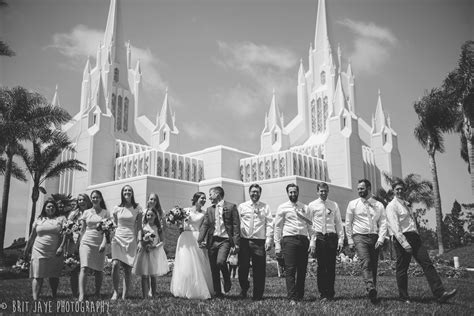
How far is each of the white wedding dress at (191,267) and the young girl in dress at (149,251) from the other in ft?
1.08

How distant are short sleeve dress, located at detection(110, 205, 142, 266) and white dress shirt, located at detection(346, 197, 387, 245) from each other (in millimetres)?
3192

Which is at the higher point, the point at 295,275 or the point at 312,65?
the point at 312,65

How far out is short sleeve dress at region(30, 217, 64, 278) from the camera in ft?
23.9

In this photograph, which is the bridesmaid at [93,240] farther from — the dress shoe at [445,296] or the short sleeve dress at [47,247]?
the dress shoe at [445,296]

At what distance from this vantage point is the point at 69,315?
17.2 feet

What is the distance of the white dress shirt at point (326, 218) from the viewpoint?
286 inches

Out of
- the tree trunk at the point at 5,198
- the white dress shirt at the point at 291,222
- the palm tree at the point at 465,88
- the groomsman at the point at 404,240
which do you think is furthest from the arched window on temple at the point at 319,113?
the white dress shirt at the point at 291,222

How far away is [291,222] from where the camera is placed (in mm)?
7137

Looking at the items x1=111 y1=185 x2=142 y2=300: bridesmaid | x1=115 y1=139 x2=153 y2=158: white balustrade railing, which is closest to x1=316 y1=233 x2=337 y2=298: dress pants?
x1=111 y1=185 x2=142 y2=300: bridesmaid

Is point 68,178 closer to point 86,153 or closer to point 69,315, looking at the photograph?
point 86,153

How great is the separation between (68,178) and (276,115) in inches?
820

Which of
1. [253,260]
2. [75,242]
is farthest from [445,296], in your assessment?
[75,242]

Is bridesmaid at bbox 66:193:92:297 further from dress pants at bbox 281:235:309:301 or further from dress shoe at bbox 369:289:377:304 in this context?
dress shoe at bbox 369:289:377:304

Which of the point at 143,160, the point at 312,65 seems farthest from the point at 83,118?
the point at 312,65
